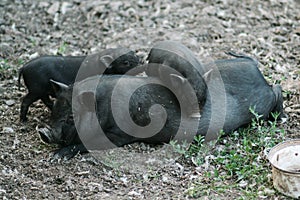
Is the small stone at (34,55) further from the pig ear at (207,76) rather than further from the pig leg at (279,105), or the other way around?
the pig leg at (279,105)

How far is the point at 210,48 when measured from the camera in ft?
24.7

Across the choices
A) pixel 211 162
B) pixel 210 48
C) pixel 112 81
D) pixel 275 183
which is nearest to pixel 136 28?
pixel 210 48

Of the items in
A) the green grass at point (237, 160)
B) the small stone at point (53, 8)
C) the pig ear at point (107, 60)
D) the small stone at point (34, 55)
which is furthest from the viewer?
the small stone at point (53, 8)

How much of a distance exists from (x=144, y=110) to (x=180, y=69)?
542 millimetres

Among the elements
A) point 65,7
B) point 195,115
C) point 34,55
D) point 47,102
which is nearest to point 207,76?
point 195,115

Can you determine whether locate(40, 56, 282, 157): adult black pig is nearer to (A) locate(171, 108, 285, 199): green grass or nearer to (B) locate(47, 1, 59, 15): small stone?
(A) locate(171, 108, 285, 199): green grass

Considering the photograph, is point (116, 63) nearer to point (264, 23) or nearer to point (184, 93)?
point (184, 93)

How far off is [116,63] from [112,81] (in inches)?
30.7

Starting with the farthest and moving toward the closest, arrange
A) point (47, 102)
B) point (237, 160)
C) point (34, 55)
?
1. point (34, 55)
2. point (47, 102)
3. point (237, 160)

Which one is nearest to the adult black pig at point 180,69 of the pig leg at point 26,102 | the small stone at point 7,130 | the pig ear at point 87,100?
the pig ear at point 87,100

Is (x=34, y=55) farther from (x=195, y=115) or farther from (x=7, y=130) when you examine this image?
(x=195, y=115)

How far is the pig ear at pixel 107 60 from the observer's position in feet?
21.4

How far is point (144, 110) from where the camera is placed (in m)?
5.81

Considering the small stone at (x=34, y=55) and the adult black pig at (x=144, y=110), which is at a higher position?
the adult black pig at (x=144, y=110)
